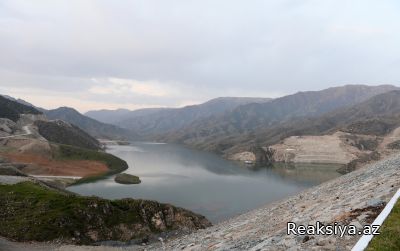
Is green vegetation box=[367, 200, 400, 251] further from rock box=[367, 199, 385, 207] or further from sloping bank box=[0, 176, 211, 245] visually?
sloping bank box=[0, 176, 211, 245]

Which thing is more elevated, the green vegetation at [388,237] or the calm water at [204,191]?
the green vegetation at [388,237]

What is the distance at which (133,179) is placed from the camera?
118 metres

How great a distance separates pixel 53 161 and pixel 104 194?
5743 centimetres

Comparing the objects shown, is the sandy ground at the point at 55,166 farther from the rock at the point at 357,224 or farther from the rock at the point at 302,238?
the rock at the point at 357,224

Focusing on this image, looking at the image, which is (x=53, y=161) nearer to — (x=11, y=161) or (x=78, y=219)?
(x=11, y=161)

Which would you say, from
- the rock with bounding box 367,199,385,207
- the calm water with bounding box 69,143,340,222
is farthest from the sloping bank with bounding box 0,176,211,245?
A: the rock with bounding box 367,199,385,207

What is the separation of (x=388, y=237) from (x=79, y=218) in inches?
1607

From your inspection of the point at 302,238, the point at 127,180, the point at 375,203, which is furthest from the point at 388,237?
the point at 127,180

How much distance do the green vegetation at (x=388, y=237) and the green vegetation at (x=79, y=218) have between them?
37298mm

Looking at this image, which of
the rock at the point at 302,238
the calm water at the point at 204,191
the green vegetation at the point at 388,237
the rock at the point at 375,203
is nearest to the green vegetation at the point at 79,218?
the calm water at the point at 204,191

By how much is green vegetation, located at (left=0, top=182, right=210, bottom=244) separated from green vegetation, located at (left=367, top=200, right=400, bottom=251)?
37.3 m

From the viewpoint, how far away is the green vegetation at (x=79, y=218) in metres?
43.8

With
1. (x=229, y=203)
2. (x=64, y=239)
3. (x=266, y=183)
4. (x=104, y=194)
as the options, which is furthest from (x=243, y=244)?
(x=266, y=183)

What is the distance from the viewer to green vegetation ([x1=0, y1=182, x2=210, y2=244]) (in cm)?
4375
